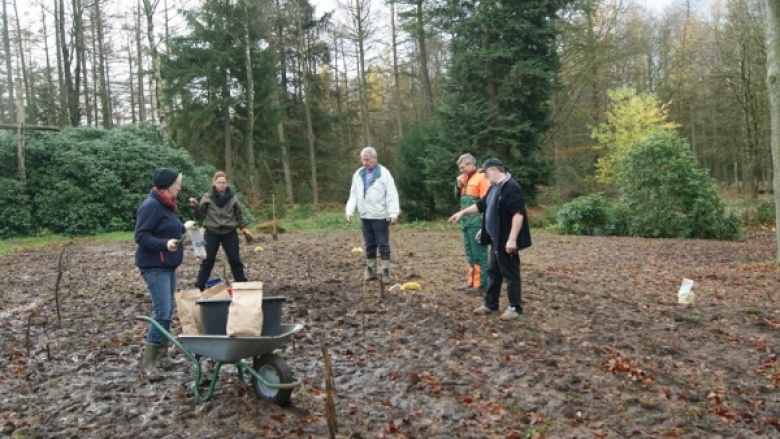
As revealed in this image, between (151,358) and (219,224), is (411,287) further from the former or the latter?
(151,358)

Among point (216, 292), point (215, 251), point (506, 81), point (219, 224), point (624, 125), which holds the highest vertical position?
point (506, 81)

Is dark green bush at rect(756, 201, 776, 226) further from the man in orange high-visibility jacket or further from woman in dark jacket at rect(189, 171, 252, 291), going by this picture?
woman in dark jacket at rect(189, 171, 252, 291)

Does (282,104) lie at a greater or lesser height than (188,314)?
greater

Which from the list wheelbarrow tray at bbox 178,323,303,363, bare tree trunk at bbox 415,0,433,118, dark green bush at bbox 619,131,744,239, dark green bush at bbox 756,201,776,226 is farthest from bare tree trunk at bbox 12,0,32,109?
Answer: dark green bush at bbox 756,201,776,226

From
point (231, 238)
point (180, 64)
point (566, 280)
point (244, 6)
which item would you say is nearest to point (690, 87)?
point (244, 6)

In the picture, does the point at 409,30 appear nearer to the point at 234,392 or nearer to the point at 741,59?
the point at 741,59

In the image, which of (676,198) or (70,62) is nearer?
(676,198)

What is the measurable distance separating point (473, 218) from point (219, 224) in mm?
3121

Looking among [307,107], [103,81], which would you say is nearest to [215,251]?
[307,107]

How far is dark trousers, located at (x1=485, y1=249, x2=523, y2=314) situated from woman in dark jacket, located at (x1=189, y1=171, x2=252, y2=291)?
3057 millimetres

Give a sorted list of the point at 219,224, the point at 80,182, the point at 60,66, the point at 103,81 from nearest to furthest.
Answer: the point at 219,224, the point at 80,182, the point at 60,66, the point at 103,81

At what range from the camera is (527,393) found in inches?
177

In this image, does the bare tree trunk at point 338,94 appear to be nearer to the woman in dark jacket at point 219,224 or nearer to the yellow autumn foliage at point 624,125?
the yellow autumn foliage at point 624,125

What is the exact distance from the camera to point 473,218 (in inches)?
297
